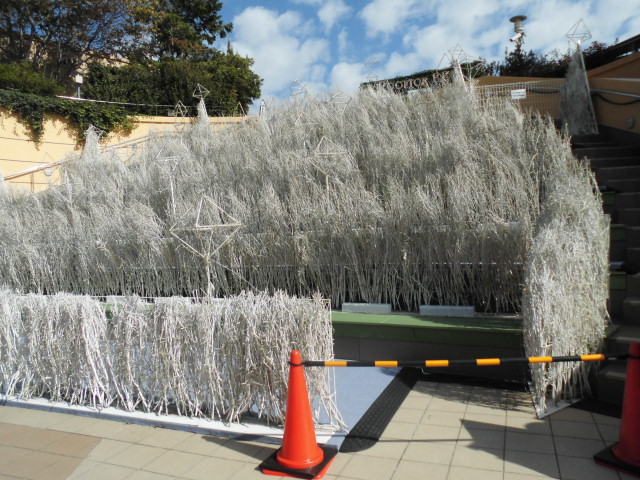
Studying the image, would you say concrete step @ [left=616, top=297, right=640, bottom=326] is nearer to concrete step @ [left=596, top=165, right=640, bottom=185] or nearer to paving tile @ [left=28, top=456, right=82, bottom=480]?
concrete step @ [left=596, top=165, right=640, bottom=185]

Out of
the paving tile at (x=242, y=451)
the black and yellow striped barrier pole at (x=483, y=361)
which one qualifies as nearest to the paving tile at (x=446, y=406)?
the black and yellow striped barrier pole at (x=483, y=361)

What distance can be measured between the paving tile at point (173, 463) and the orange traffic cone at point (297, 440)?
0.48 metres

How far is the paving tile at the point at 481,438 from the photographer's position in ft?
9.75

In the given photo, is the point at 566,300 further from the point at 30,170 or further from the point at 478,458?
the point at 30,170

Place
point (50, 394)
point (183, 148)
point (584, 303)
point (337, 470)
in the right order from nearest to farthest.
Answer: point (337, 470) → point (584, 303) → point (50, 394) → point (183, 148)

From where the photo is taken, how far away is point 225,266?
5809 millimetres

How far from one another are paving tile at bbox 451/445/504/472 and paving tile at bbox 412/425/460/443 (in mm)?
139

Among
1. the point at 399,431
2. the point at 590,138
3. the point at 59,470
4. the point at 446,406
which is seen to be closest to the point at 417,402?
the point at 446,406

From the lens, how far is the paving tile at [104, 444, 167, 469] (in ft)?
9.86

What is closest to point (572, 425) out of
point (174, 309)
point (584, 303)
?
point (584, 303)

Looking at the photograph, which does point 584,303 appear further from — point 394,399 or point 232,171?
point 232,171

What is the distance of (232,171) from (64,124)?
10.3 meters

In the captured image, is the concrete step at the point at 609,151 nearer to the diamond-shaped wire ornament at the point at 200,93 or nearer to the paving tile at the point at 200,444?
the paving tile at the point at 200,444

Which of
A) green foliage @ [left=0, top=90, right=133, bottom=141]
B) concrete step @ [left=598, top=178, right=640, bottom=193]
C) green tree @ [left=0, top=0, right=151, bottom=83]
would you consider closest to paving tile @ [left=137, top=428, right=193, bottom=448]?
concrete step @ [left=598, top=178, right=640, bottom=193]
